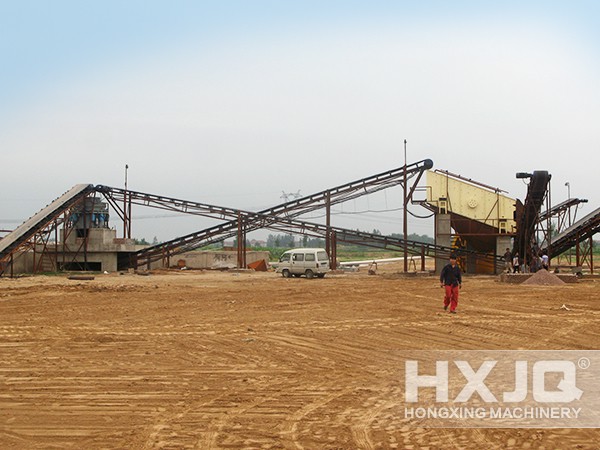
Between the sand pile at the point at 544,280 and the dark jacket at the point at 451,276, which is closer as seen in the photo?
the dark jacket at the point at 451,276

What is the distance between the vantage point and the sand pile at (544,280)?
31.4 m

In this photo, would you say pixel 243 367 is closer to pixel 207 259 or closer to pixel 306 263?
pixel 306 263

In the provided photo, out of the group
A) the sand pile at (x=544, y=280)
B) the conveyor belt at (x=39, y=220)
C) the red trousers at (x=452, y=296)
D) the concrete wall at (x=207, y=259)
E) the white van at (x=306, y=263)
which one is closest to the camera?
the red trousers at (x=452, y=296)

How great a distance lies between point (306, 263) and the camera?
125 ft

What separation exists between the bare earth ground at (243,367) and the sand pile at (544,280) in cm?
973

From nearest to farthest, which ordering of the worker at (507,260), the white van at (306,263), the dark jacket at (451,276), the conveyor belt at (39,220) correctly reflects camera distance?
the dark jacket at (451,276)
the conveyor belt at (39,220)
the white van at (306,263)
the worker at (507,260)

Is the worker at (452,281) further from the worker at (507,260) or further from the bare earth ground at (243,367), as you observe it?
the worker at (507,260)

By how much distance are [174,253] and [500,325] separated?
119ft

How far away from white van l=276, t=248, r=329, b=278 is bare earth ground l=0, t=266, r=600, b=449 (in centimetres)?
1631

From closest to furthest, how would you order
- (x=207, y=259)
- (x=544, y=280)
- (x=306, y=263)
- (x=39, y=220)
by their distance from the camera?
(x=544, y=280) < (x=306, y=263) < (x=39, y=220) < (x=207, y=259)

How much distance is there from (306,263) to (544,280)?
13225 mm

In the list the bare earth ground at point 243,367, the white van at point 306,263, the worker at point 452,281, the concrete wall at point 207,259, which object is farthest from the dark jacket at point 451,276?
the concrete wall at point 207,259

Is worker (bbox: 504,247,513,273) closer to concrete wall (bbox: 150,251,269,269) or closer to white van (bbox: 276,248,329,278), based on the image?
white van (bbox: 276,248,329,278)

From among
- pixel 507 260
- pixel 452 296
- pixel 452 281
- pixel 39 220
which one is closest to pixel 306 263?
pixel 507 260
